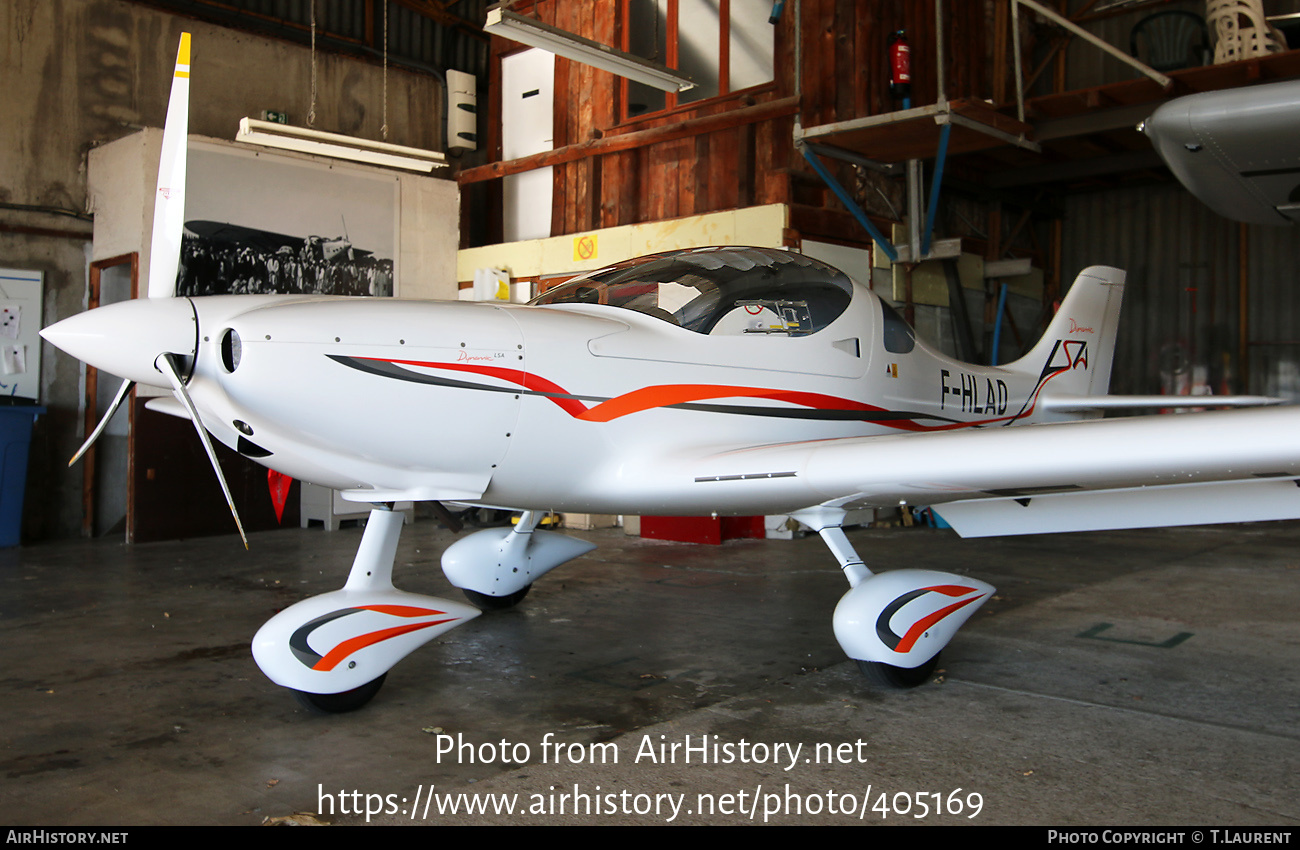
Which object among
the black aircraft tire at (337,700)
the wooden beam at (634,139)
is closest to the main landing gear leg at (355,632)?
the black aircraft tire at (337,700)

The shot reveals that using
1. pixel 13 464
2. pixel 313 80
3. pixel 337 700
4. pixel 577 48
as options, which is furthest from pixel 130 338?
pixel 313 80

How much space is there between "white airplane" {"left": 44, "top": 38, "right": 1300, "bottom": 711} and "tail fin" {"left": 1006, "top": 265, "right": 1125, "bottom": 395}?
7.32ft

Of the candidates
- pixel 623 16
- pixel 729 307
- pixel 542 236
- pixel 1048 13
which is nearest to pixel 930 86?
pixel 1048 13

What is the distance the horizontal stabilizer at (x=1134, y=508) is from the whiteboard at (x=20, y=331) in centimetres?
750

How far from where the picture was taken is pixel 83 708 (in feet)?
10.4

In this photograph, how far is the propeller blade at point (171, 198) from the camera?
3.09 metres

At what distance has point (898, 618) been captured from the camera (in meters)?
3.43

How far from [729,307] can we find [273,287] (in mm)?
5692

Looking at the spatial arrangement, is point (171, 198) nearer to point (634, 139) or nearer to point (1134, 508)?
point (1134, 508)

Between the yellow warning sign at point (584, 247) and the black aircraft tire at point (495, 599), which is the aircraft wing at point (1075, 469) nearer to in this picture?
the black aircraft tire at point (495, 599)

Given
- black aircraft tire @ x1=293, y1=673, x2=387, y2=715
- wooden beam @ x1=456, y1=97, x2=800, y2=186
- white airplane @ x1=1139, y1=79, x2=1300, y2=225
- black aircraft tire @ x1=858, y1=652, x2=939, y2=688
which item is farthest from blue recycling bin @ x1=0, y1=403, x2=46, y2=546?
white airplane @ x1=1139, y1=79, x2=1300, y2=225

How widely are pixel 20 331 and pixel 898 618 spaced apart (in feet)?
25.1

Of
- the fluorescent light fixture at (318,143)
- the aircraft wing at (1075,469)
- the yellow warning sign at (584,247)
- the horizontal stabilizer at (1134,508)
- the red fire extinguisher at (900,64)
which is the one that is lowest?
the horizontal stabilizer at (1134,508)

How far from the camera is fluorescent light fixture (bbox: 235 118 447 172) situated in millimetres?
7262
